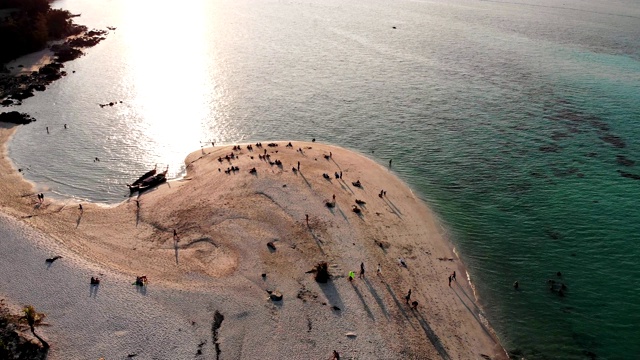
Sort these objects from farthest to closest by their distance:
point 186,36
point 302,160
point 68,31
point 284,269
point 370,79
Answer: point 186,36 < point 68,31 < point 370,79 < point 302,160 < point 284,269

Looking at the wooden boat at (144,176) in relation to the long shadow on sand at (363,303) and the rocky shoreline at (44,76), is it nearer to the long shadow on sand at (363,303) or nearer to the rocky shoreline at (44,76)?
the long shadow on sand at (363,303)

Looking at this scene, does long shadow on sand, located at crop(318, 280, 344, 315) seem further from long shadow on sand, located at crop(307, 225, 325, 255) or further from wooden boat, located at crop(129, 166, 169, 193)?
wooden boat, located at crop(129, 166, 169, 193)

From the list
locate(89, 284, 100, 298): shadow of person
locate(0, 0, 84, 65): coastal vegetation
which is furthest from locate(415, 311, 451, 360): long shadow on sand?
locate(0, 0, 84, 65): coastal vegetation

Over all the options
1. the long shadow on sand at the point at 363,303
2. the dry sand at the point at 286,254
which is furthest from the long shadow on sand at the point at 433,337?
the long shadow on sand at the point at 363,303

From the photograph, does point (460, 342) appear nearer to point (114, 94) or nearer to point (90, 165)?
point (90, 165)

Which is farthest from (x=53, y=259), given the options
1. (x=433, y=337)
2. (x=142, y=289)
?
(x=433, y=337)

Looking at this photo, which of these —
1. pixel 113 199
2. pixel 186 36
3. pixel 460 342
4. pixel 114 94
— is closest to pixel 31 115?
pixel 114 94
